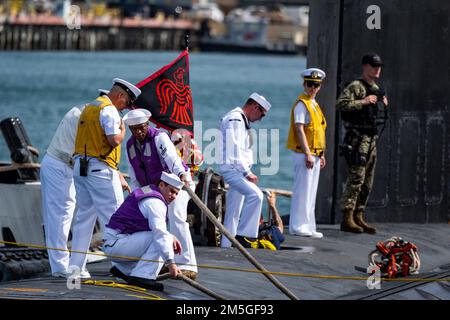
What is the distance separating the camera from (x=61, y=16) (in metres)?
123

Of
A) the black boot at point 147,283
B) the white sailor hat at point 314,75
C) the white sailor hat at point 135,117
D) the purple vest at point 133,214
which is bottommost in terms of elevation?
the black boot at point 147,283

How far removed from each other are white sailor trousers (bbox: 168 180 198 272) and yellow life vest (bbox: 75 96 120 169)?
2.22 ft

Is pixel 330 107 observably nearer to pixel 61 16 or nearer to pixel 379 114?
pixel 379 114

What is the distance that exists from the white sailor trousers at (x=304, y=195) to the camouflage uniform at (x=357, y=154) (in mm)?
369

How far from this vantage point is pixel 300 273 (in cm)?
1133

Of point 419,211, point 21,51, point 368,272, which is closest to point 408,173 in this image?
point 419,211

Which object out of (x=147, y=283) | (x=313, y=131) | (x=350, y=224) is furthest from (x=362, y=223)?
(x=147, y=283)

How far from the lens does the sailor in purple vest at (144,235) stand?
963 cm

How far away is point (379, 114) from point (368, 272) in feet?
8.31

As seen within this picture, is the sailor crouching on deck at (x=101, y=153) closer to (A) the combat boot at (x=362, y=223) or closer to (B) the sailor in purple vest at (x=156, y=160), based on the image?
(B) the sailor in purple vest at (x=156, y=160)

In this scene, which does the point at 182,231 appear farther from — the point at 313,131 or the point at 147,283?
the point at 313,131

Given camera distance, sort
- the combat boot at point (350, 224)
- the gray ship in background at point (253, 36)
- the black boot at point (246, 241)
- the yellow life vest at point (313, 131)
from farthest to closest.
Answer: the gray ship in background at point (253, 36) → the combat boot at point (350, 224) → the yellow life vest at point (313, 131) → the black boot at point (246, 241)

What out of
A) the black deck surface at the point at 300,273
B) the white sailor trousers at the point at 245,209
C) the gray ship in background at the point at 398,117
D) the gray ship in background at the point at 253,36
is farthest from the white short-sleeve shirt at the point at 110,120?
the gray ship in background at the point at 253,36

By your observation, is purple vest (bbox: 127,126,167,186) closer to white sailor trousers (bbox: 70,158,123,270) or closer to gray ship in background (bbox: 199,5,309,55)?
white sailor trousers (bbox: 70,158,123,270)
